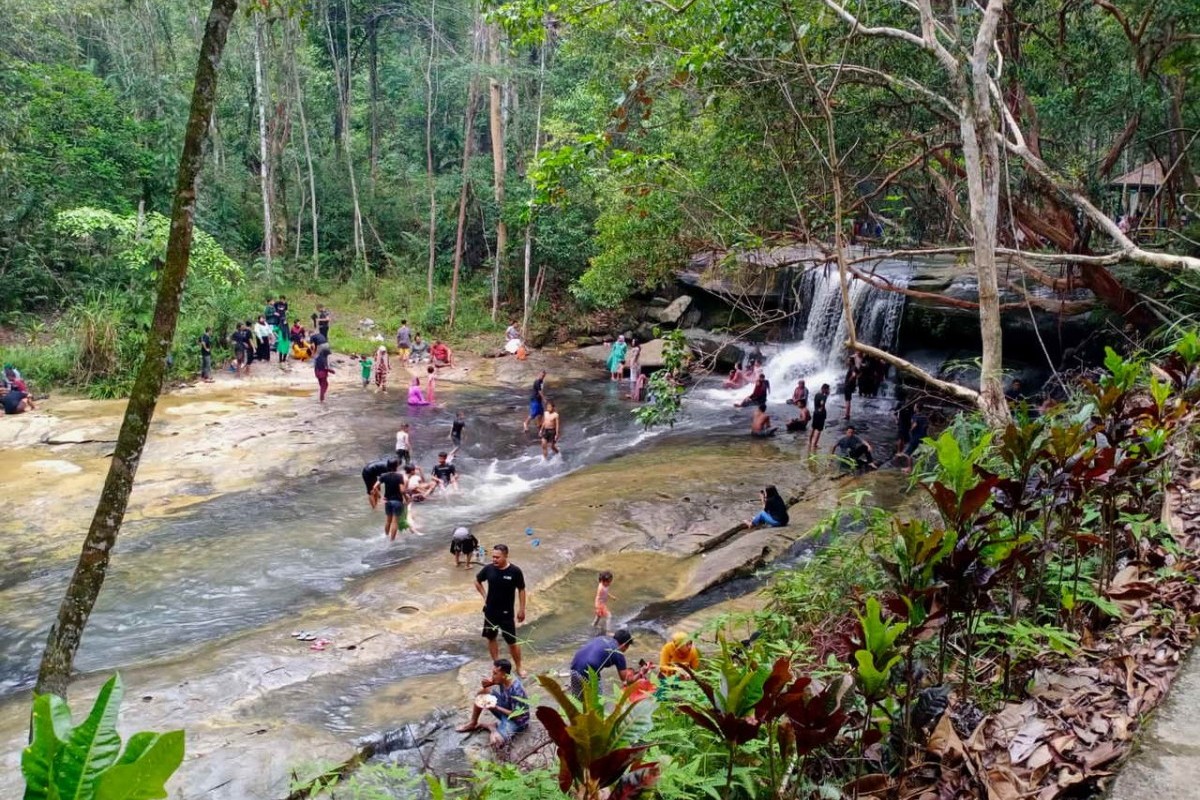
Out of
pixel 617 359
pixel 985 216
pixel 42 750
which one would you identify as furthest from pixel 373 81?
pixel 42 750

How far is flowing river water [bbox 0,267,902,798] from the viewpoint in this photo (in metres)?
6.61

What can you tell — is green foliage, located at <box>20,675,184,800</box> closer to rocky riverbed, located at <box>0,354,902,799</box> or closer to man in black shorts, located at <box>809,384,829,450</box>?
rocky riverbed, located at <box>0,354,902,799</box>

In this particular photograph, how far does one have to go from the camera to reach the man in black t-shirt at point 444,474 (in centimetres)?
1253

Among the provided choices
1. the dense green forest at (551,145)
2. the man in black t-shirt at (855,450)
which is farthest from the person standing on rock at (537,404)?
the man in black t-shirt at (855,450)

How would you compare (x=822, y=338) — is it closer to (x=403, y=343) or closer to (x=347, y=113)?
(x=403, y=343)

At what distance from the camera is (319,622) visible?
8.07 metres

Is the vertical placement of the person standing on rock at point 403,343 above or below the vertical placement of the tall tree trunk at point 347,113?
below

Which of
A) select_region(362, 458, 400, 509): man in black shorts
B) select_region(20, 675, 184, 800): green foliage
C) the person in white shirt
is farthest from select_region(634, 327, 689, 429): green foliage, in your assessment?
select_region(20, 675, 184, 800): green foliage

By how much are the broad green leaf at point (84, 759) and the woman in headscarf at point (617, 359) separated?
1917cm

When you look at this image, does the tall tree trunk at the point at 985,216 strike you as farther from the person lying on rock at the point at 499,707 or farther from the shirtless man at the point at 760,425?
the shirtless man at the point at 760,425

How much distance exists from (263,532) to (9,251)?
13.8 meters

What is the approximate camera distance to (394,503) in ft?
34.4

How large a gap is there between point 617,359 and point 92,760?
759 inches

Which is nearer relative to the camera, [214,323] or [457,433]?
[457,433]
